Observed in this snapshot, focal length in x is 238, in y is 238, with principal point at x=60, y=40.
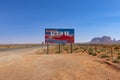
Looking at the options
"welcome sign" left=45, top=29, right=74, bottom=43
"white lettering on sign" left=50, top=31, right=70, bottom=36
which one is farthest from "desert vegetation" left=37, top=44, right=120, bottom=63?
"white lettering on sign" left=50, top=31, right=70, bottom=36

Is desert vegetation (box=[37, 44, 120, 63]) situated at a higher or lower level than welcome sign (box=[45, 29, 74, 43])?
lower

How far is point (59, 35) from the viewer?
1427 inches

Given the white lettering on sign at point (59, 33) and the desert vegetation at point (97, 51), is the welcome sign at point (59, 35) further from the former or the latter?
the desert vegetation at point (97, 51)

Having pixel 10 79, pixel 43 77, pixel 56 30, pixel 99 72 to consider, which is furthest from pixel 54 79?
pixel 56 30

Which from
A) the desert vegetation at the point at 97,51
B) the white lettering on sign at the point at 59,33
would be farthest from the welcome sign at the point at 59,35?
the desert vegetation at the point at 97,51

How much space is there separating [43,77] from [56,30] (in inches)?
873

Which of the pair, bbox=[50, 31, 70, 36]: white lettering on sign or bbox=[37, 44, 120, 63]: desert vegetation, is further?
bbox=[50, 31, 70, 36]: white lettering on sign

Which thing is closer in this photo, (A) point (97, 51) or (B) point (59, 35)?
(B) point (59, 35)

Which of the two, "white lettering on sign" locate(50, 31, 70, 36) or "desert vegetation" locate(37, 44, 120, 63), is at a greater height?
"white lettering on sign" locate(50, 31, 70, 36)

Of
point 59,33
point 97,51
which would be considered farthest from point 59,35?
point 97,51

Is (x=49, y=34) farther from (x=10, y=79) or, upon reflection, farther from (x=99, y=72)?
(x=10, y=79)

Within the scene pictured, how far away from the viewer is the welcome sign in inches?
1410

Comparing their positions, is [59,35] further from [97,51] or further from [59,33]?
[97,51]

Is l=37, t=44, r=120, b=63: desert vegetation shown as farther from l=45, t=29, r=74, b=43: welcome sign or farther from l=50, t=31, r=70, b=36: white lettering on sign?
l=50, t=31, r=70, b=36: white lettering on sign
